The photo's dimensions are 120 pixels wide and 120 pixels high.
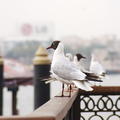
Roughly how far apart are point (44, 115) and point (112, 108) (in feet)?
7.55

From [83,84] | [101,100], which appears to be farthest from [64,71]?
[101,100]

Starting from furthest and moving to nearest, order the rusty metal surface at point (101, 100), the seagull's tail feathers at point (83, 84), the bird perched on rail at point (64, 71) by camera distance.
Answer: the rusty metal surface at point (101, 100)
the bird perched on rail at point (64, 71)
the seagull's tail feathers at point (83, 84)

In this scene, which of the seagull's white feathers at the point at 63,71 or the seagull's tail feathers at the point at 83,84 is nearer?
the seagull's tail feathers at the point at 83,84

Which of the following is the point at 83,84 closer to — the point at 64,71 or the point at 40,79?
the point at 64,71

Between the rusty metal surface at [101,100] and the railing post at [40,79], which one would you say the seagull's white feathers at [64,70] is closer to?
the rusty metal surface at [101,100]

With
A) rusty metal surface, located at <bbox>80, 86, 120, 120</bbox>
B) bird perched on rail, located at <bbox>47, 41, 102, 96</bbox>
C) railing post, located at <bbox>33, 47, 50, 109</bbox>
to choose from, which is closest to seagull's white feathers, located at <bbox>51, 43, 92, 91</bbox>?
bird perched on rail, located at <bbox>47, 41, 102, 96</bbox>

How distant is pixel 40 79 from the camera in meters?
6.92

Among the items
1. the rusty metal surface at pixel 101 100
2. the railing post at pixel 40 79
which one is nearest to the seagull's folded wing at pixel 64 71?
the rusty metal surface at pixel 101 100

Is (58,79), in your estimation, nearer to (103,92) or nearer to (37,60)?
(103,92)

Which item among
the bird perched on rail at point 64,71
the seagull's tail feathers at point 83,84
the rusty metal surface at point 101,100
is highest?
the bird perched on rail at point 64,71

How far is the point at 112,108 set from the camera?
3.85 m

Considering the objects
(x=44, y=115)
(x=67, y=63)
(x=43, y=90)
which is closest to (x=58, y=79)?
(x=67, y=63)

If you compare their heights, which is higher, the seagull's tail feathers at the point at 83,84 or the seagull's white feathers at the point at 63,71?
the seagull's white feathers at the point at 63,71

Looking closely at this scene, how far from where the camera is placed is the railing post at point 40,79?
22.2 feet
